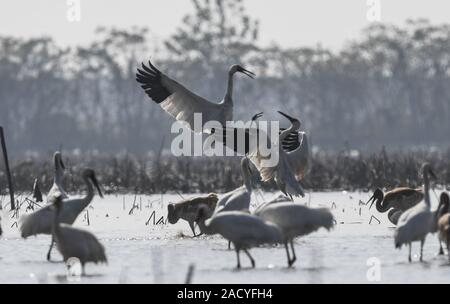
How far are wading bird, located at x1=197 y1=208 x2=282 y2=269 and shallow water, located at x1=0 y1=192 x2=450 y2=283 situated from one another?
0.20m

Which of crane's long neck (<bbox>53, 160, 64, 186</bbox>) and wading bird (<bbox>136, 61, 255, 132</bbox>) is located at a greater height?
wading bird (<bbox>136, 61, 255, 132</bbox>)

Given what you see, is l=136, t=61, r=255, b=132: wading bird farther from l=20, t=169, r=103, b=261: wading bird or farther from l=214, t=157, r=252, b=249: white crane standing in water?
l=20, t=169, r=103, b=261: wading bird

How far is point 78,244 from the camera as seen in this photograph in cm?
813

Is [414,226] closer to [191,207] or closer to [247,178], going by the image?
[247,178]

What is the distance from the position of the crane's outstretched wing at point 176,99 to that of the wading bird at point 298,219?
479 centimetres

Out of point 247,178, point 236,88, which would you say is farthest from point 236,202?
point 236,88

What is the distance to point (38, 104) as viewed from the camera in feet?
194

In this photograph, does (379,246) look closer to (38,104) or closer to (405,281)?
(405,281)

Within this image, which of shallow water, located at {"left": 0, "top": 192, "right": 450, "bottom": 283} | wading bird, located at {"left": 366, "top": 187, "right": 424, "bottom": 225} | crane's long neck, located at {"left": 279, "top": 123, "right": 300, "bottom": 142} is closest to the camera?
shallow water, located at {"left": 0, "top": 192, "right": 450, "bottom": 283}

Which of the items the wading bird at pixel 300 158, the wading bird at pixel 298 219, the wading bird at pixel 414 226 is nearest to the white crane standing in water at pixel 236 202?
the wading bird at pixel 298 219

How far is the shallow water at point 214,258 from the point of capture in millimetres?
8070

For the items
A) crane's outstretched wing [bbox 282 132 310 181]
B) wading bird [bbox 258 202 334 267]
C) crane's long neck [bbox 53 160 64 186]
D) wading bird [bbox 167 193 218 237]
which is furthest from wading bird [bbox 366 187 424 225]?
crane's long neck [bbox 53 160 64 186]

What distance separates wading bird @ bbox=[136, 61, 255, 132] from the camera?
44.6 ft
